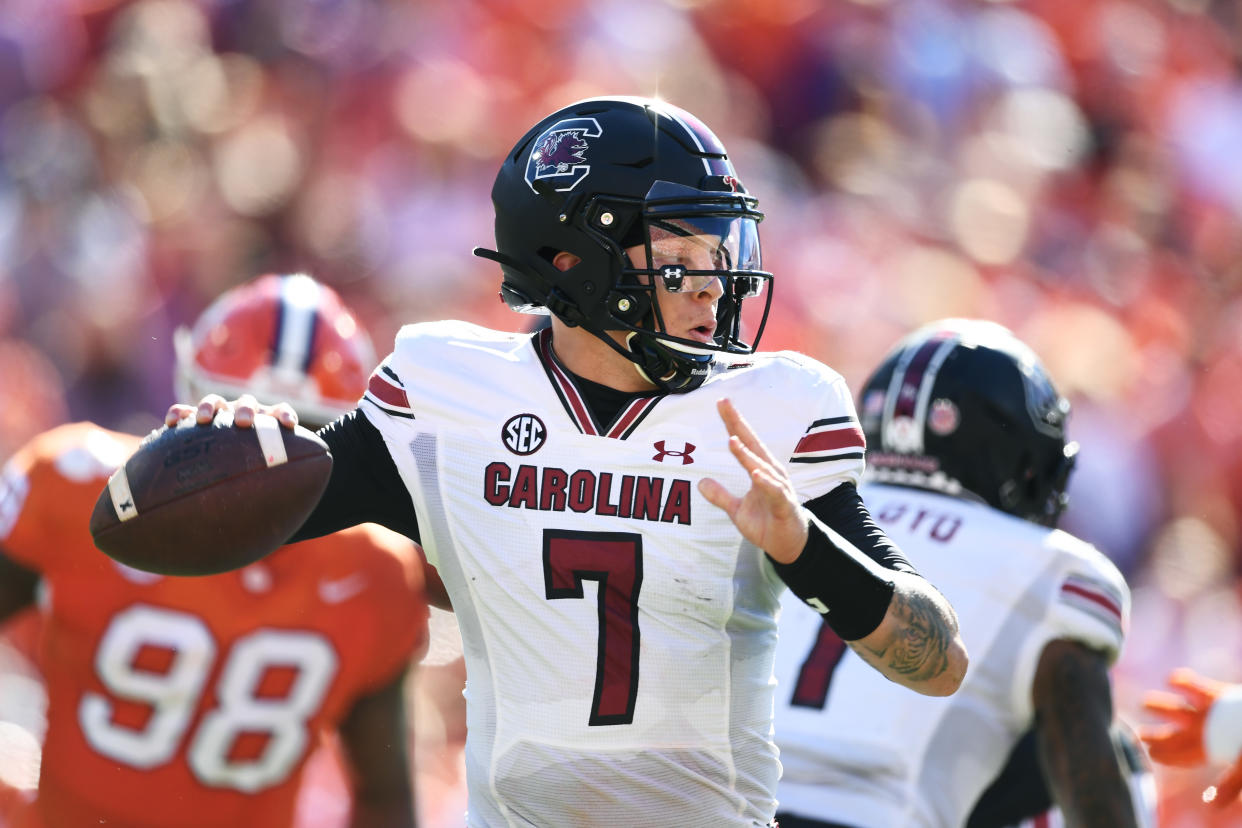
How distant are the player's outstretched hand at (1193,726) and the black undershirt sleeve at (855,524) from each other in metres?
1.56

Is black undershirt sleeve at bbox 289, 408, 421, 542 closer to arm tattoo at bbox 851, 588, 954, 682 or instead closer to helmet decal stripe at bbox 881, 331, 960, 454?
arm tattoo at bbox 851, 588, 954, 682

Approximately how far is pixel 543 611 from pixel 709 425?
0.38 meters

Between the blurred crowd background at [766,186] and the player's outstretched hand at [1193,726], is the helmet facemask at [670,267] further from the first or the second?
the blurred crowd background at [766,186]

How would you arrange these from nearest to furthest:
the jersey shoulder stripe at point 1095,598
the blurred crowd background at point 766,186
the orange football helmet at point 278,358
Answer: the jersey shoulder stripe at point 1095,598 < the orange football helmet at point 278,358 < the blurred crowd background at point 766,186

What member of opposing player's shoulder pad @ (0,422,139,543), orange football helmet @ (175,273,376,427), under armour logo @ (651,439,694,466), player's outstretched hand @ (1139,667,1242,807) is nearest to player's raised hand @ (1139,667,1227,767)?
player's outstretched hand @ (1139,667,1242,807)

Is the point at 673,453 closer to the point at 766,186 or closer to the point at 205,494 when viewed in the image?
the point at 205,494

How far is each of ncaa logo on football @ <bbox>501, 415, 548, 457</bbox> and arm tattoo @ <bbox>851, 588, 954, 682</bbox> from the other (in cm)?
57

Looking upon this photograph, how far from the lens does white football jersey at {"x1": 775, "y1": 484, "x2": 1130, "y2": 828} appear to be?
2.97 meters

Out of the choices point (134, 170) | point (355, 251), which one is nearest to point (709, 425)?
point (355, 251)

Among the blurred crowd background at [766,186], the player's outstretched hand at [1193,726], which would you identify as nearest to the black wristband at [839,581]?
the player's outstretched hand at [1193,726]

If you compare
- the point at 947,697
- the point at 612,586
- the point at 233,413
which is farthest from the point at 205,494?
the point at 947,697

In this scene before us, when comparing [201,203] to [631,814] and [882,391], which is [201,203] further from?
[631,814]

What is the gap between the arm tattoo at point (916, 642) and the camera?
206 cm

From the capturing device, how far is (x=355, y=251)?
24.6 ft
